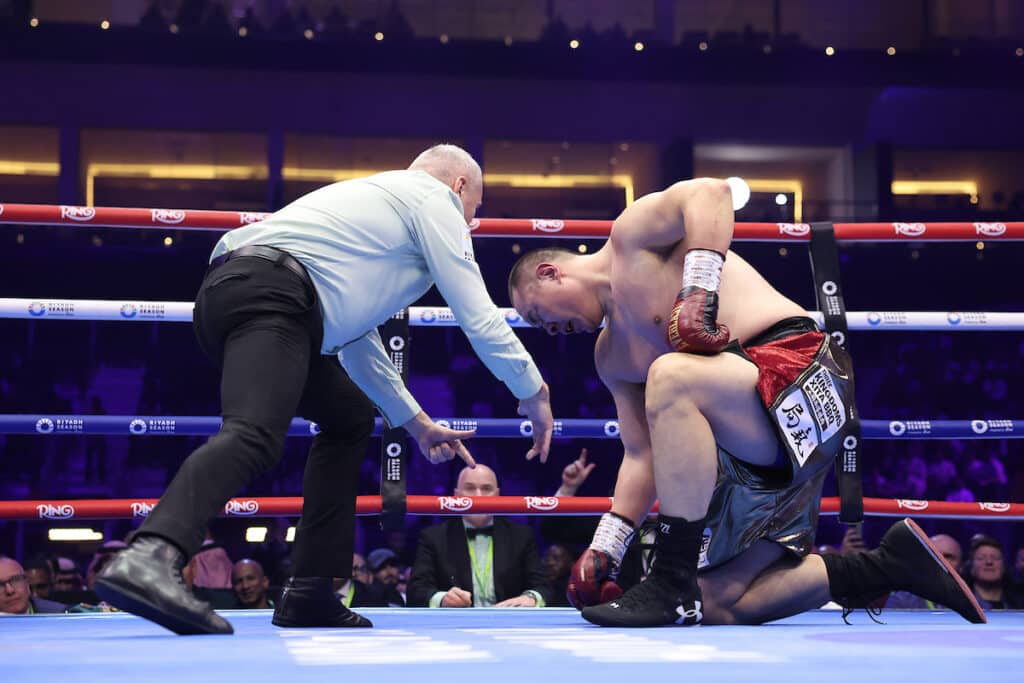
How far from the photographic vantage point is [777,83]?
14336 millimetres

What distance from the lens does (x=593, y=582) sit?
1.98 m

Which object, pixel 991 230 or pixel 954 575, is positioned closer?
pixel 954 575

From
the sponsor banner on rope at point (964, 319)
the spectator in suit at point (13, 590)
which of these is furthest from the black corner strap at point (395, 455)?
the spectator in suit at point (13, 590)

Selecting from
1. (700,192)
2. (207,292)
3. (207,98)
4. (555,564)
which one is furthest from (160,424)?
(207,98)

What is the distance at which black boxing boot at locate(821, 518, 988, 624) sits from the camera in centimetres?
195

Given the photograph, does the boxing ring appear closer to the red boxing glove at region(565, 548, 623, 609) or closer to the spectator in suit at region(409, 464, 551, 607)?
the red boxing glove at region(565, 548, 623, 609)

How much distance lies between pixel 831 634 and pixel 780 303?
70 cm

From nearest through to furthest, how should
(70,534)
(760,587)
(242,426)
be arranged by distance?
1. (242,426)
2. (760,587)
3. (70,534)

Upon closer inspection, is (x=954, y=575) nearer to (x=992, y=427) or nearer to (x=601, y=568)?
(x=601, y=568)

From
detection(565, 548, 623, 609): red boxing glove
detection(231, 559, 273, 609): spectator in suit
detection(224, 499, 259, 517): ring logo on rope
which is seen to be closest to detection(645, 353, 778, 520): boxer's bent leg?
detection(565, 548, 623, 609): red boxing glove

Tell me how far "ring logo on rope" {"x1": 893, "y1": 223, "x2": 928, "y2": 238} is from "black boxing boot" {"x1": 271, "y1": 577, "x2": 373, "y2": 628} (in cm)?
161

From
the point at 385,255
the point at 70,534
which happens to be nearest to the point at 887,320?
the point at 385,255

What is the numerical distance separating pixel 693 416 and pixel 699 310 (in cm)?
18

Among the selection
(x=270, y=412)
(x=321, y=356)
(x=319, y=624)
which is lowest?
(x=319, y=624)
